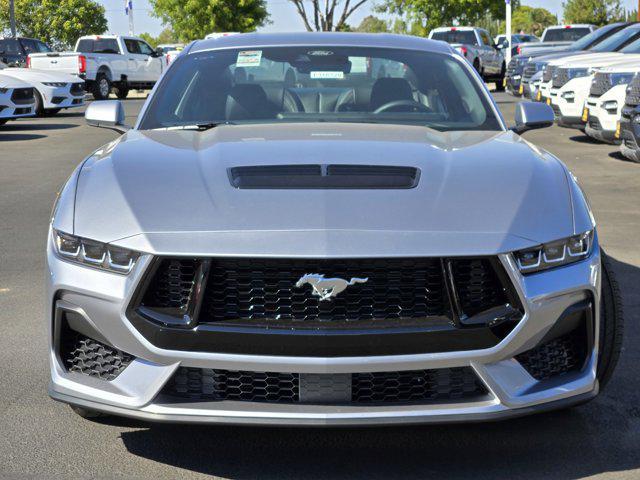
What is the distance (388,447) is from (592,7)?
284 feet

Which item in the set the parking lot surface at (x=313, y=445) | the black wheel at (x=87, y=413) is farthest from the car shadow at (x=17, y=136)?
the black wheel at (x=87, y=413)

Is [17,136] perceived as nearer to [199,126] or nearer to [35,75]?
[35,75]

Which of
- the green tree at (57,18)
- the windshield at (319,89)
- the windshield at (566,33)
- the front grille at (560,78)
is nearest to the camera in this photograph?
the windshield at (319,89)

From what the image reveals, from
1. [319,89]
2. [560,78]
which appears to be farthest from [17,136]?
[319,89]

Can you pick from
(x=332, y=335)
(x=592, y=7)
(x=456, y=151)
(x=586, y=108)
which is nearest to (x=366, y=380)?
(x=332, y=335)

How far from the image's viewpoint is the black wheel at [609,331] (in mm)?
3932

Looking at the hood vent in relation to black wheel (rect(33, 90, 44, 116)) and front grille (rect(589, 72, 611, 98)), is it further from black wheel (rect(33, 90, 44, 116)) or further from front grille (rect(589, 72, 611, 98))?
black wheel (rect(33, 90, 44, 116))

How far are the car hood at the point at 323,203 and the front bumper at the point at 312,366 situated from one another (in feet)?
0.51

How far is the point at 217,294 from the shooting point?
10.8ft

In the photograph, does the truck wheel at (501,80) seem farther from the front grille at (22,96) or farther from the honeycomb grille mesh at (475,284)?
the honeycomb grille mesh at (475,284)

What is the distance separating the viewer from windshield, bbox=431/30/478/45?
33.8 m

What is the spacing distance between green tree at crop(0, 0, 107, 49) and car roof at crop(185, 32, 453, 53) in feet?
232

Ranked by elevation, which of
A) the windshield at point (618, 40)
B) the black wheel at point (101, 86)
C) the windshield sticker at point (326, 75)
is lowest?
the black wheel at point (101, 86)

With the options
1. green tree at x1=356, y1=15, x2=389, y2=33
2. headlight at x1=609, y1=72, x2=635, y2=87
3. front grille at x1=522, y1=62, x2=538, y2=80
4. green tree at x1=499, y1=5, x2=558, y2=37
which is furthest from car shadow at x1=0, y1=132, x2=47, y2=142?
green tree at x1=356, y1=15, x2=389, y2=33
